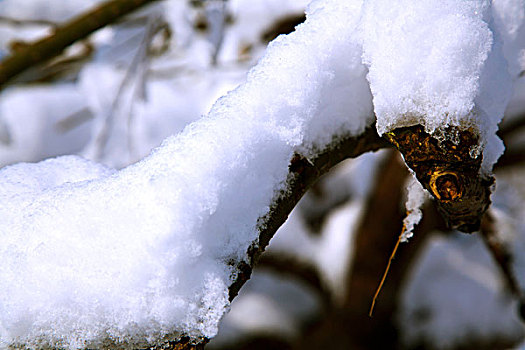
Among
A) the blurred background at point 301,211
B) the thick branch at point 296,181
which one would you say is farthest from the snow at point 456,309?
the thick branch at point 296,181

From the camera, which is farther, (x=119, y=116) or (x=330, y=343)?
(x=119, y=116)

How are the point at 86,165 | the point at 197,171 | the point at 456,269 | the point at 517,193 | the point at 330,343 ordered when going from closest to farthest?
the point at 197,171
the point at 86,165
the point at 330,343
the point at 456,269
the point at 517,193

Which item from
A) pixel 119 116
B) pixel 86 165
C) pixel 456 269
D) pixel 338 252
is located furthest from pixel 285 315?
pixel 86 165

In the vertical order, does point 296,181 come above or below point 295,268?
above

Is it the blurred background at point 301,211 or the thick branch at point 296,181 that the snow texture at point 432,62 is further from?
the blurred background at point 301,211

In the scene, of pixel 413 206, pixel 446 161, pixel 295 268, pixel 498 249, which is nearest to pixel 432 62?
pixel 446 161

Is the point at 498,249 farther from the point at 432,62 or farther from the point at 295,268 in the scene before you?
the point at 295,268

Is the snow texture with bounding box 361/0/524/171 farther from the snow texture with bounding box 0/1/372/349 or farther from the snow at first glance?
the snow

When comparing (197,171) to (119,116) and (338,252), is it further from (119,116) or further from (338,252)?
(119,116)
